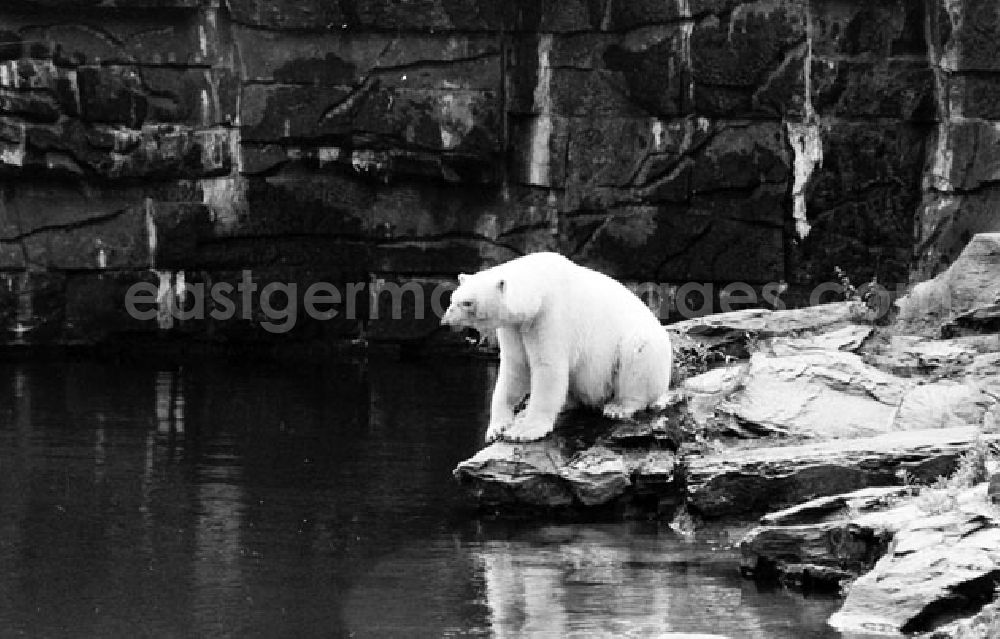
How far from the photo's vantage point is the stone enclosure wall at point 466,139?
2478 centimetres

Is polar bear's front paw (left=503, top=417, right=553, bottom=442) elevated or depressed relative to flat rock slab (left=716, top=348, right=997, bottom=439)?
depressed

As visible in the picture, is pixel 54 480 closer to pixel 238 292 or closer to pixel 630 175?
pixel 238 292

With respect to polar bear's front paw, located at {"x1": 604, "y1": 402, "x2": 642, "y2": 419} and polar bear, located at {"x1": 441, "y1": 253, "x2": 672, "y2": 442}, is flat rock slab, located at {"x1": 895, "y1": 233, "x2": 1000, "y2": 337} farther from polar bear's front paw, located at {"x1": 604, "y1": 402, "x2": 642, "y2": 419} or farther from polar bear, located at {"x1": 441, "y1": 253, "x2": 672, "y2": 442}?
polar bear's front paw, located at {"x1": 604, "y1": 402, "x2": 642, "y2": 419}

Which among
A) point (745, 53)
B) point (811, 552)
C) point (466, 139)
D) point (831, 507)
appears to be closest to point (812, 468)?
point (831, 507)

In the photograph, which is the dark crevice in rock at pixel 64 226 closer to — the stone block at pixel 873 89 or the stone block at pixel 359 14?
the stone block at pixel 359 14

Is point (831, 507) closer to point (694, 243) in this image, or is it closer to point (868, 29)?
point (694, 243)

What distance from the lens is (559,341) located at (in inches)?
491

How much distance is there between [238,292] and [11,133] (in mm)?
3760

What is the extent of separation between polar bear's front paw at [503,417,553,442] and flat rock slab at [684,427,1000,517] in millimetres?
1055

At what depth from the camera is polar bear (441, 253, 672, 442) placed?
12188 millimetres

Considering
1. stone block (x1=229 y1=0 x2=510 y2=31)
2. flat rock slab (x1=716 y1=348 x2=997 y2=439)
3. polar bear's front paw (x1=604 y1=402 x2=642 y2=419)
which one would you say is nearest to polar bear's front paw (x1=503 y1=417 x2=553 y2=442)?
polar bear's front paw (x1=604 y1=402 x2=642 y2=419)

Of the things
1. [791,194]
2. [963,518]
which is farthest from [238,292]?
[963,518]

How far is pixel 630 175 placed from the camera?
82.8ft

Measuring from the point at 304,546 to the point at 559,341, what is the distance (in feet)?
7.46
